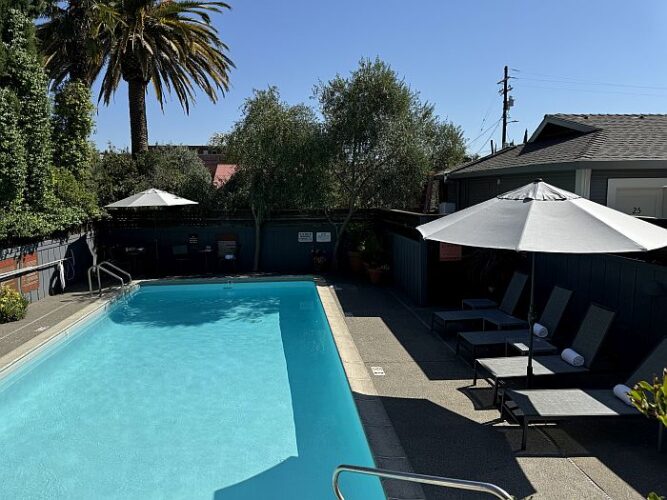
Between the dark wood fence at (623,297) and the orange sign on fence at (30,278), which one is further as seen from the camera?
the orange sign on fence at (30,278)

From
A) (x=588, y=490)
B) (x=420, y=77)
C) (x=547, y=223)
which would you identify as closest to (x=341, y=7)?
(x=420, y=77)

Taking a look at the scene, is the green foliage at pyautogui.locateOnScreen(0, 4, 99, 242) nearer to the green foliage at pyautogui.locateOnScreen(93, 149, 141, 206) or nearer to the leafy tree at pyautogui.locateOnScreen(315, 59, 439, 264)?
the green foliage at pyautogui.locateOnScreen(93, 149, 141, 206)

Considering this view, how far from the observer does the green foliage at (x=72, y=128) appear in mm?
13562

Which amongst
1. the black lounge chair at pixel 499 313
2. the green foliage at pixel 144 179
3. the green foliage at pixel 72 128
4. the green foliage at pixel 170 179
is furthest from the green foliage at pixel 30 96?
the black lounge chair at pixel 499 313

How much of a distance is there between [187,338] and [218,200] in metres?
6.59

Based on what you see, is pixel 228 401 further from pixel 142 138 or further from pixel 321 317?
pixel 142 138

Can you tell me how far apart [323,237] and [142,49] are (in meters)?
8.29

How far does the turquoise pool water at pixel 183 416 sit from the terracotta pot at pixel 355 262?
162 inches

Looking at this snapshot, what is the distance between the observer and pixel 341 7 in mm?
12562

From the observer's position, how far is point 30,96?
11008 mm

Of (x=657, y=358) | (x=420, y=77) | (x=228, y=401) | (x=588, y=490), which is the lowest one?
(x=228, y=401)

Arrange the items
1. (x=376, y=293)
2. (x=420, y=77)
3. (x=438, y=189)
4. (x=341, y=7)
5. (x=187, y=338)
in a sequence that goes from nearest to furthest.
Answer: (x=187, y=338), (x=376, y=293), (x=341, y=7), (x=420, y=77), (x=438, y=189)

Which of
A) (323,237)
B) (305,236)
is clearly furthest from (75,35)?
(323,237)

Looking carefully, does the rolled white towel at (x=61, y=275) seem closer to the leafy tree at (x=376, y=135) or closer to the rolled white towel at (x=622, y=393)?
the leafy tree at (x=376, y=135)
